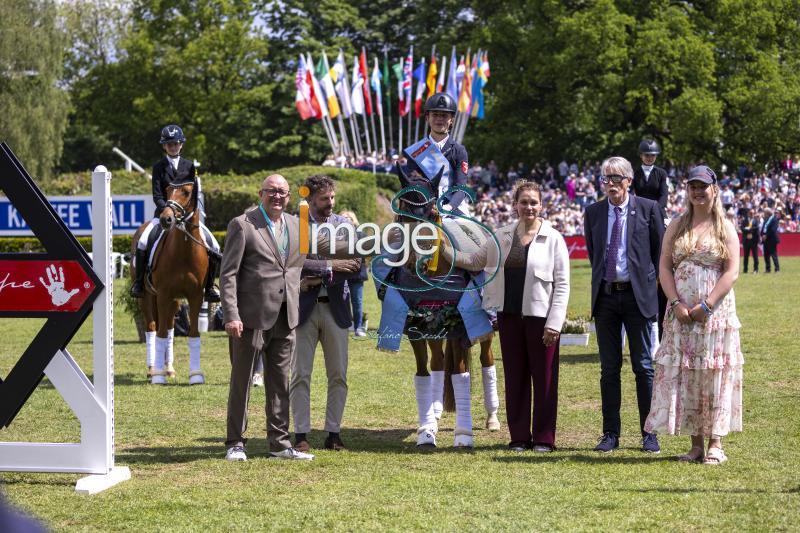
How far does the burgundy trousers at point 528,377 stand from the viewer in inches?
363

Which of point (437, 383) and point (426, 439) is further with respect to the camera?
point (437, 383)

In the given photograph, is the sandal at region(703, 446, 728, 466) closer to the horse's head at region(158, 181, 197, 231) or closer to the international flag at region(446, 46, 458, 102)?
the horse's head at region(158, 181, 197, 231)

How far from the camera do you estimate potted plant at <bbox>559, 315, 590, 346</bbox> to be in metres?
16.7

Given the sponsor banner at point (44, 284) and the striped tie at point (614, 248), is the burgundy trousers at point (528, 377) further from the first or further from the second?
the sponsor banner at point (44, 284)

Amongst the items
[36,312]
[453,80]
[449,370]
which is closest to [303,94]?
[453,80]

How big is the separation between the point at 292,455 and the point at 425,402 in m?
1.24

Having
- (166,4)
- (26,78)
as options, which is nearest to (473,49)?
(166,4)

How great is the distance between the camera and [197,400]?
40.2 feet

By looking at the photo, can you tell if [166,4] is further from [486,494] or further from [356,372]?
[486,494]

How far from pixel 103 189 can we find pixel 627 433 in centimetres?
474

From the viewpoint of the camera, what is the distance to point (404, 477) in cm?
812

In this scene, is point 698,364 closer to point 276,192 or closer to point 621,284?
point 621,284

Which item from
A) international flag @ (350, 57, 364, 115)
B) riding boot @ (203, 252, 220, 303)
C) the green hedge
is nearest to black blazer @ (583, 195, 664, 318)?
riding boot @ (203, 252, 220, 303)

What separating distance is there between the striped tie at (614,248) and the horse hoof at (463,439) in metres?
1.65
